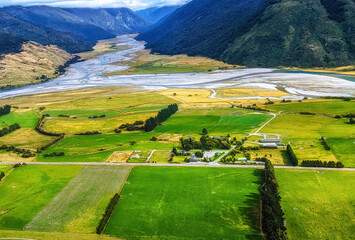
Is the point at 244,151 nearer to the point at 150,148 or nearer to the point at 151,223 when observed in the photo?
the point at 150,148

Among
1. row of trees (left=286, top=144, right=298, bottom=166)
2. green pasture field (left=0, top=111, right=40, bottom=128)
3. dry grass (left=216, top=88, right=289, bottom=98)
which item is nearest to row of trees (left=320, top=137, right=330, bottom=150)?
row of trees (left=286, top=144, right=298, bottom=166)

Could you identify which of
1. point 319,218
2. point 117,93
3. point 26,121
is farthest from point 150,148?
point 117,93

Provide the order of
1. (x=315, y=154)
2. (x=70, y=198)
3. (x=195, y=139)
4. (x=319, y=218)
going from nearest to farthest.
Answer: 1. (x=319, y=218)
2. (x=70, y=198)
3. (x=315, y=154)
4. (x=195, y=139)

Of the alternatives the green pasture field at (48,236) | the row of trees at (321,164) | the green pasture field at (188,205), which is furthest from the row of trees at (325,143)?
the green pasture field at (48,236)

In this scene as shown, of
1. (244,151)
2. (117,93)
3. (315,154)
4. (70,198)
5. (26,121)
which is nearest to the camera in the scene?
(70,198)

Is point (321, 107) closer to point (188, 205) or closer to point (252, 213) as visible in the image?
point (252, 213)

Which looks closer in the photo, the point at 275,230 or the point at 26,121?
the point at 275,230

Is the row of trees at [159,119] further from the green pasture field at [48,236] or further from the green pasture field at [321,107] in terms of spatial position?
the green pasture field at [48,236]
